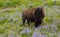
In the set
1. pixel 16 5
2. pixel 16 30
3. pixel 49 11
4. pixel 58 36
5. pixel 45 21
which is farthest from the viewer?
pixel 16 5

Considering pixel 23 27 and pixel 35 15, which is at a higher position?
pixel 35 15

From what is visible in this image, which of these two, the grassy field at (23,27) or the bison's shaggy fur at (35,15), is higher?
the bison's shaggy fur at (35,15)

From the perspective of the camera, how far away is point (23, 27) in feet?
19.7

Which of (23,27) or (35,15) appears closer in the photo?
(35,15)

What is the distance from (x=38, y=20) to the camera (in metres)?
5.88

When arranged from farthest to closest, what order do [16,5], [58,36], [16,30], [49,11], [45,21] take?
[16,5]
[49,11]
[45,21]
[16,30]
[58,36]

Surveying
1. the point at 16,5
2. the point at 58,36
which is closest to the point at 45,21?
the point at 58,36

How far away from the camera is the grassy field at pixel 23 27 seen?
5688 mm

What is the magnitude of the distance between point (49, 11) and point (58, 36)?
72.1 inches

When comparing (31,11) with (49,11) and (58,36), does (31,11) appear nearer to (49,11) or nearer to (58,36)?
(58,36)

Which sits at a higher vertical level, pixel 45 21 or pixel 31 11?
pixel 31 11

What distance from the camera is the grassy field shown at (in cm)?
569

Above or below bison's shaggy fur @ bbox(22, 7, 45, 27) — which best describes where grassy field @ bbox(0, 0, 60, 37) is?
below

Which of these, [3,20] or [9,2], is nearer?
[3,20]
